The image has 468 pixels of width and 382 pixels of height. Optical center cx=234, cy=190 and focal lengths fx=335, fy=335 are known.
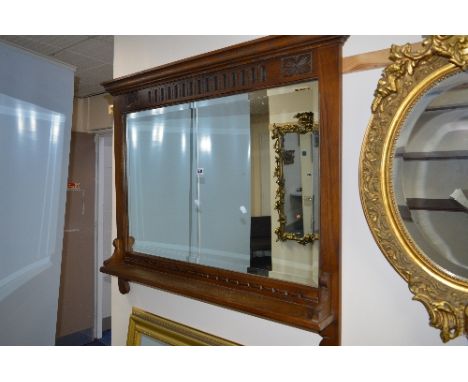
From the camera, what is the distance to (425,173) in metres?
0.72

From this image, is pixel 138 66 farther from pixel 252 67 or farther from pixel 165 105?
pixel 252 67

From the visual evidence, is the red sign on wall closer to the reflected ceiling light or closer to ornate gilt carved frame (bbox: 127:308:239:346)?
ornate gilt carved frame (bbox: 127:308:239:346)

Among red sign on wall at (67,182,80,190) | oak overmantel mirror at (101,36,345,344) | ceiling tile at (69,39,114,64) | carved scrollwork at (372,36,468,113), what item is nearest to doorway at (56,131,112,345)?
red sign on wall at (67,182,80,190)

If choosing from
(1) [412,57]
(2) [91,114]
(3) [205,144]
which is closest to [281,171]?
(3) [205,144]

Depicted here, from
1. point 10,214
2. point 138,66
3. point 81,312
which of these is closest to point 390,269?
point 138,66

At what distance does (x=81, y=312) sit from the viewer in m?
2.86

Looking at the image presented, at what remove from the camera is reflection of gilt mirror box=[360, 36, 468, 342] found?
2.21 feet

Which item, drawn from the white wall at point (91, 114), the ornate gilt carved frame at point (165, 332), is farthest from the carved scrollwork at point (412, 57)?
the white wall at point (91, 114)

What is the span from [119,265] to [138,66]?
747 millimetres

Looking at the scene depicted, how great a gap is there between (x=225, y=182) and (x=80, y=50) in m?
1.29

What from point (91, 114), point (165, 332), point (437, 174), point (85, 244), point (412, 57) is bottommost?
point (165, 332)

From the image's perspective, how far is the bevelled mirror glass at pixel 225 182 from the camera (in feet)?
2.93

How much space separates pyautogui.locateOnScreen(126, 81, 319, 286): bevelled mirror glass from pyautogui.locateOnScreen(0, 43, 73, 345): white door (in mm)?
496

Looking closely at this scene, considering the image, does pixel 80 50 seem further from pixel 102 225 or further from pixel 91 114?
pixel 102 225
